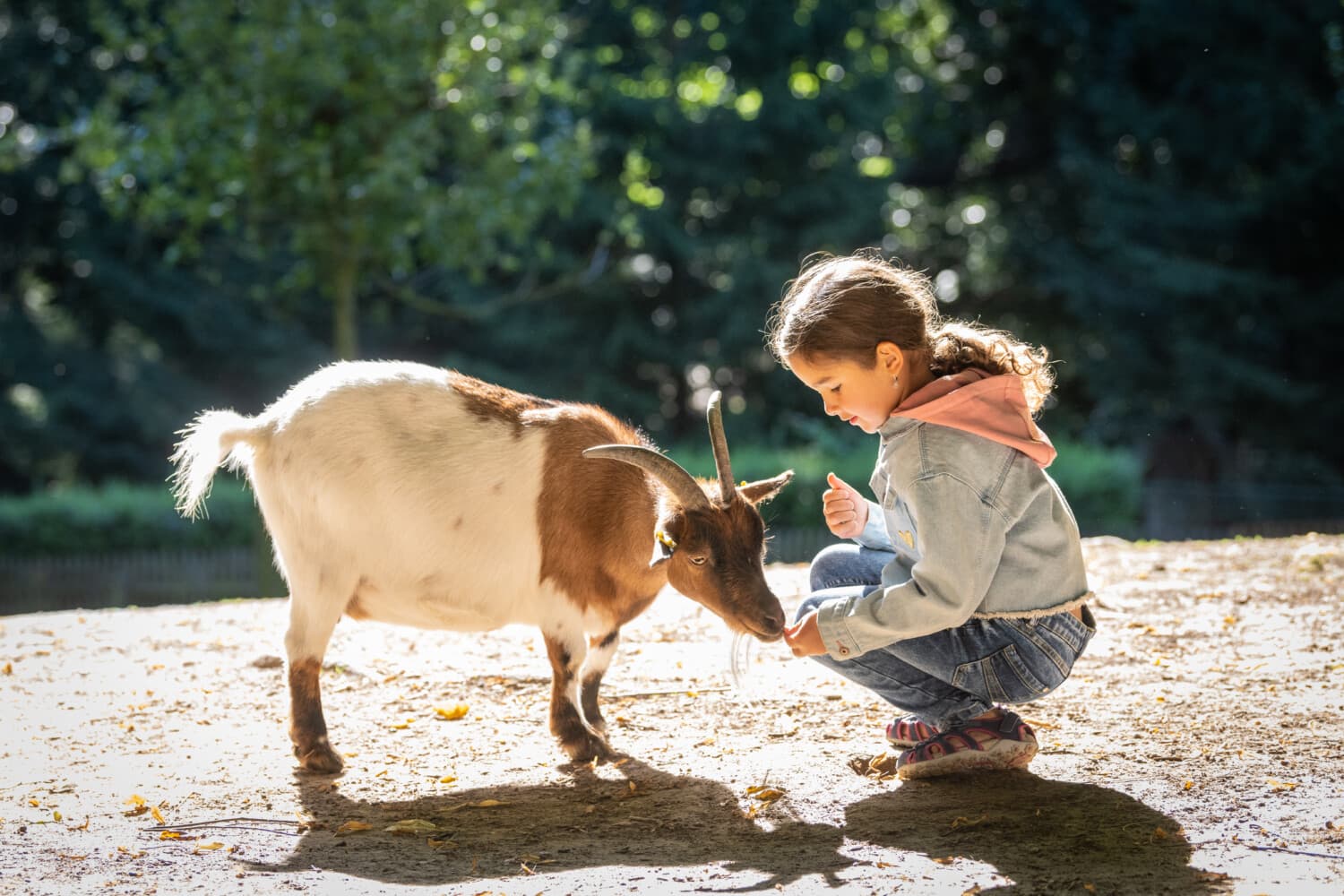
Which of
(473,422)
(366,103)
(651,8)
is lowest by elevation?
(473,422)

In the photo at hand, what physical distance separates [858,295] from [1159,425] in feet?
65.7

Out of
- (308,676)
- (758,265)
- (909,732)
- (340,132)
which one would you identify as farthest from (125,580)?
(909,732)

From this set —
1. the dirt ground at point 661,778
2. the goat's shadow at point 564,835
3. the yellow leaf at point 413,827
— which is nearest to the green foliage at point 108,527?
the dirt ground at point 661,778

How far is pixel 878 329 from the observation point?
3502 millimetres

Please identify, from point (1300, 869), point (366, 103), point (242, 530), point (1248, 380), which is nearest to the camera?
point (1300, 869)

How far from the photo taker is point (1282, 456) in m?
22.0

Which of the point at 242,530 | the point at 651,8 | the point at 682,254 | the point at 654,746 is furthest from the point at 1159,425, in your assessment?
the point at 654,746

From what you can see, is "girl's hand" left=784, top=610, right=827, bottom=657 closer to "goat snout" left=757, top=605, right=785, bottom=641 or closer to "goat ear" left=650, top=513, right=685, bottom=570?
"goat snout" left=757, top=605, right=785, bottom=641

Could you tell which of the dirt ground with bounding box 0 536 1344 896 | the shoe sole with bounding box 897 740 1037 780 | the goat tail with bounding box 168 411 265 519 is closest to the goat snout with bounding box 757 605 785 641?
the dirt ground with bounding box 0 536 1344 896

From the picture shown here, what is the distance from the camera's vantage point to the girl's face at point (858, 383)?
353 cm

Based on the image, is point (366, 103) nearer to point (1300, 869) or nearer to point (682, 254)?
point (682, 254)

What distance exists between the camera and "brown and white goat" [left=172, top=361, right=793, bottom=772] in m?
4.33

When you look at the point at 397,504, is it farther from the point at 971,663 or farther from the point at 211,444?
the point at 971,663

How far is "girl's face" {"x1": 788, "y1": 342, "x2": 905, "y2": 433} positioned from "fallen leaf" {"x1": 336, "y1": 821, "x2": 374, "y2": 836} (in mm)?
1722
